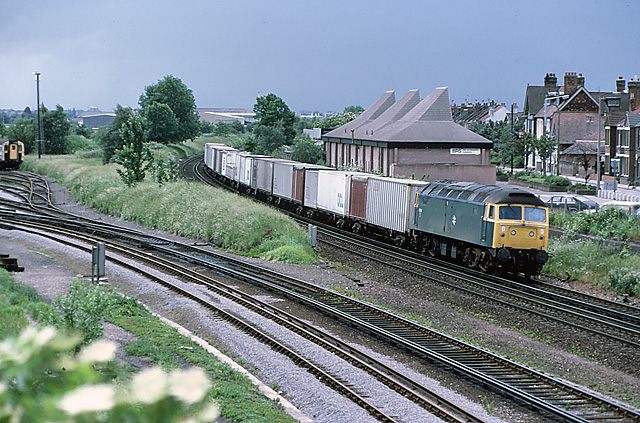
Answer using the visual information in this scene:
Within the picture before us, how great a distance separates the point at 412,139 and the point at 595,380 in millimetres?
51857

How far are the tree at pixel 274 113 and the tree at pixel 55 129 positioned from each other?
36.3 m

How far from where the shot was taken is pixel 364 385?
12.4 m

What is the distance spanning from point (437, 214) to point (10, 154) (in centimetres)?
5669

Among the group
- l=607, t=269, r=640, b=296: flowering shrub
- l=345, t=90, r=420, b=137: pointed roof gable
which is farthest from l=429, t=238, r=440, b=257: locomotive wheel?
l=345, t=90, r=420, b=137: pointed roof gable

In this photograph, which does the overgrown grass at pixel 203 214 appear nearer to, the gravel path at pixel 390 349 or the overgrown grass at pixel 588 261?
the gravel path at pixel 390 349

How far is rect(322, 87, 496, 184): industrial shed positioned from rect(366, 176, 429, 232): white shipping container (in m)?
29.2

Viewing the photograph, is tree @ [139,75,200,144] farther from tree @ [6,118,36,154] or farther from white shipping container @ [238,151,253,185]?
white shipping container @ [238,151,253,185]

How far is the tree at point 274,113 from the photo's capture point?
393ft

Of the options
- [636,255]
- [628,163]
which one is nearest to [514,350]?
[636,255]

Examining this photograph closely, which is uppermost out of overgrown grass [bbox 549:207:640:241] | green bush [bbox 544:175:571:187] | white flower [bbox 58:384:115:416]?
white flower [bbox 58:384:115:416]

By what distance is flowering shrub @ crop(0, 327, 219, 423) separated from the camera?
1.30 metres

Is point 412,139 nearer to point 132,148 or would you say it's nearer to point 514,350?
point 132,148

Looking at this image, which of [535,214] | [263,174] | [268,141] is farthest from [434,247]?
[268,141]

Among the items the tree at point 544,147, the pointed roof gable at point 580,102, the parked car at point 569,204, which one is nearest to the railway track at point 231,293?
the parked car at point 569,204
